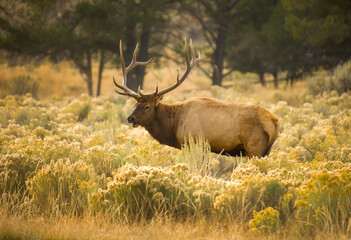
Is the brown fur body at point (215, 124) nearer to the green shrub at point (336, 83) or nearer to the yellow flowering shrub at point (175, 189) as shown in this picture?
the yellow flowering shrub at point (175, 189)

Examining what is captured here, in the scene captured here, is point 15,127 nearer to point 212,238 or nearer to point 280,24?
point 212,238

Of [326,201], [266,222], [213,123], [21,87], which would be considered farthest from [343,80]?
[21,87]

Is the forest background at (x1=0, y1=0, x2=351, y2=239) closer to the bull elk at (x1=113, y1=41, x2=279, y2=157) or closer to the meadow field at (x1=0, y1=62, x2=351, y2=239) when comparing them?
the meadow field at (x1=0, y1=62, x2=351, y2=239)

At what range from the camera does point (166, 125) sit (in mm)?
7070

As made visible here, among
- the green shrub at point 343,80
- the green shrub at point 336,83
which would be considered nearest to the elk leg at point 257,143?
the green shrub at point 336,83

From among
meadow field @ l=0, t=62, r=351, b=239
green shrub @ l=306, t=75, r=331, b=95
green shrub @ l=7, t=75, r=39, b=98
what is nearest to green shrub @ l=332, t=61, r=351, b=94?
green shrub @ l=306, t=75, r=331, b=95

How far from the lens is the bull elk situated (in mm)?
6324

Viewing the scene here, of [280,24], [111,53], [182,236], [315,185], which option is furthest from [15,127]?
[280,24]

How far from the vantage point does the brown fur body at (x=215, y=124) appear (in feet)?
20.7

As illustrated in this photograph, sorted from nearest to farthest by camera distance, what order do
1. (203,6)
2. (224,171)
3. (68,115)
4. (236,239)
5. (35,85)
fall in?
(236,239)
(224,171)
(68,115)
(35,85)
(203,6)

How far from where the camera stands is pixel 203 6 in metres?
21.2

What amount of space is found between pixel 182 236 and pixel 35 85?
15.0 meters

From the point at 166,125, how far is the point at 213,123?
33.2 inches

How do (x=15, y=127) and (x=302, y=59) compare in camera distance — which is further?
(x=302, y=59)
